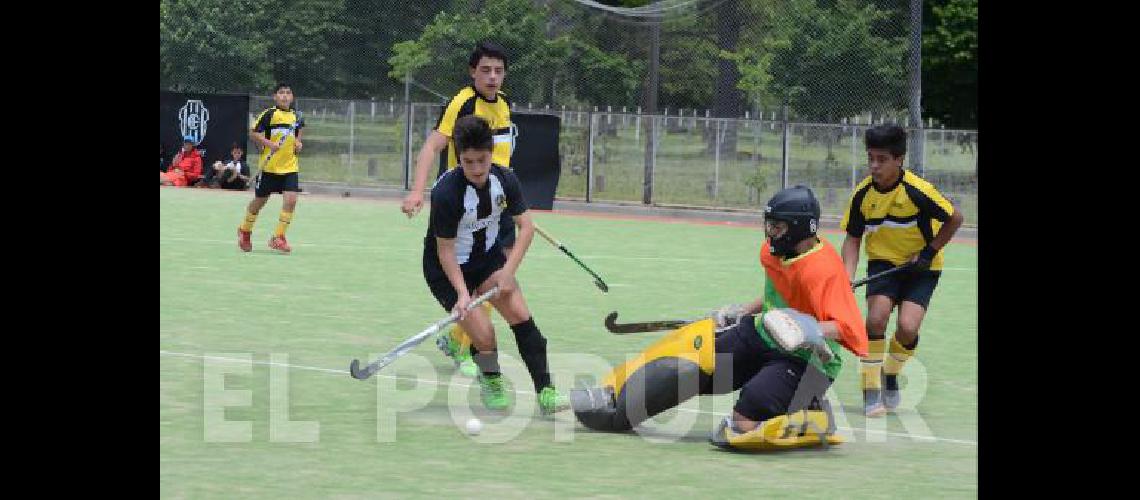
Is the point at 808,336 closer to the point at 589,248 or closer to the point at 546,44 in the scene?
the point at 589,248

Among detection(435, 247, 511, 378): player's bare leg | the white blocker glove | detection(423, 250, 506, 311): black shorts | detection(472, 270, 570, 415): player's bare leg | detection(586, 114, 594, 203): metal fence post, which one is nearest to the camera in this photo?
the white blocker glove

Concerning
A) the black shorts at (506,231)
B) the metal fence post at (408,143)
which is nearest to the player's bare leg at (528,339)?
the black shorts at (506,231)

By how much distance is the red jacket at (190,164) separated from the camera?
31.7 m

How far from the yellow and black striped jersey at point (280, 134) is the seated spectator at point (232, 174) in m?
10.4

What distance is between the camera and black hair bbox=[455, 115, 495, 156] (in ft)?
31.2

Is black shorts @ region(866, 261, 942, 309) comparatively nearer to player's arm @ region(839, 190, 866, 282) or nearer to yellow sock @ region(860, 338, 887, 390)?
player's arm @ region(839, 190, 866, 282)

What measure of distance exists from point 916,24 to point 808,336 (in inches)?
732

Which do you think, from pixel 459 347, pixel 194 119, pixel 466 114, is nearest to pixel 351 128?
pixel 194 119

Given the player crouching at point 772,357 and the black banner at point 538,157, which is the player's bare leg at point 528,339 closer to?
the player crouching at point 772,357

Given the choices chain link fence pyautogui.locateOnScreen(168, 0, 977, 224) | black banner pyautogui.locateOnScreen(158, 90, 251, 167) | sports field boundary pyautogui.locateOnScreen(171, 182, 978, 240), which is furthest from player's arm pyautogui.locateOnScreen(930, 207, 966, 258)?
black banner pyautogui.locateOnScreen(158, 90, 251, 167)

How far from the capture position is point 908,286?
10.7 meters

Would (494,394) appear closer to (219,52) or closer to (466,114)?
(466,114)

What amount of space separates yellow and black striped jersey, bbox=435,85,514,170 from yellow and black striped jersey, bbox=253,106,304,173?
26.8 ft
